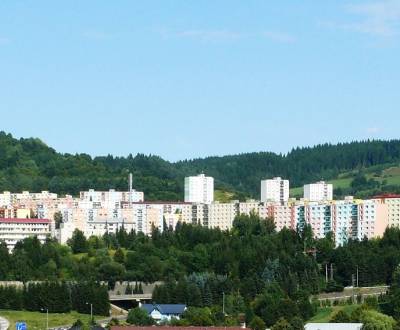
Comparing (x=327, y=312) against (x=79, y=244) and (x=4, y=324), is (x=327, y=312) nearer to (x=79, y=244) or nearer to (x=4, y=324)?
(x=4, y=324)

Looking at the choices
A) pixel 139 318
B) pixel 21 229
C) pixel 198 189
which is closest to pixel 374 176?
pixel 198 189

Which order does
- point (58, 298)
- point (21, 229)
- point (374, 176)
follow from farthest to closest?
point (374, 176) → point (21, 229) → point (58, 298)

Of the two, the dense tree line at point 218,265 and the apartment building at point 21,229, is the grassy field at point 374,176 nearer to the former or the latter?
the apartment building at point 21,229

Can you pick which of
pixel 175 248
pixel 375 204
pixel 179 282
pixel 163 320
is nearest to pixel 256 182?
pixel 375 204

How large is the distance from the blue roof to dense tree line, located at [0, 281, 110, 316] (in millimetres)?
2416

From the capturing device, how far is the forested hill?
425 ft

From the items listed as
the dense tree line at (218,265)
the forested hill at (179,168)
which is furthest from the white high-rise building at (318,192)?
the dense tree line at (218,265)

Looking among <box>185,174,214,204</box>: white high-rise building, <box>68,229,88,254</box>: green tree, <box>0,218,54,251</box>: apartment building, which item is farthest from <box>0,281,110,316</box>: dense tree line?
<box>185,174,214,204</box>: white high-rise building

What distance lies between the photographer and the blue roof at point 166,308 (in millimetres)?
68875

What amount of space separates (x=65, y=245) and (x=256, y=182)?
79312mm

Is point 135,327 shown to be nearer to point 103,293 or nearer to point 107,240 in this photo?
point 103,293

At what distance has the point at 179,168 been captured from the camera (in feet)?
521

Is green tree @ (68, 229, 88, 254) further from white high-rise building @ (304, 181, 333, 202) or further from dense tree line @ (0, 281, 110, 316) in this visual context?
white high-rise building @ (304, 181, 333, 202)

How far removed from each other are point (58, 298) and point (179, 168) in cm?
8917
